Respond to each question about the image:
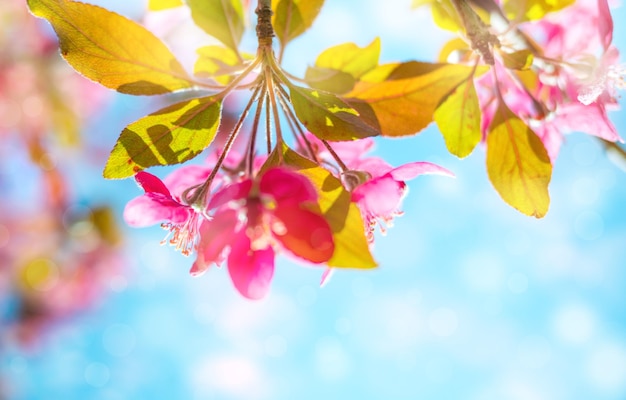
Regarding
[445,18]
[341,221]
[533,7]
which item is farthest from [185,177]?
[533,7]

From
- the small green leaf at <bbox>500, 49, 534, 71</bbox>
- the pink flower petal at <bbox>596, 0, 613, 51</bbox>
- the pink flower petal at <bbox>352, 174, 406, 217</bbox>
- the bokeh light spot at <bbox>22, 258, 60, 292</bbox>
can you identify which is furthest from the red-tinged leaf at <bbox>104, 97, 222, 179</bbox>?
the bokeh light spot at <bbox>22, 258, 60, 292</bbox>

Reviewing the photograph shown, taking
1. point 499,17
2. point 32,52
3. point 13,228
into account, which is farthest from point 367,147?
point 13,228

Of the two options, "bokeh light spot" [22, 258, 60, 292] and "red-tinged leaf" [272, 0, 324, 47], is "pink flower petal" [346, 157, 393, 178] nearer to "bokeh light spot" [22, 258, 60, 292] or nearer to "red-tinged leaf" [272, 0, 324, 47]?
"red-tinged leaf" [272, 0, 324, 47]

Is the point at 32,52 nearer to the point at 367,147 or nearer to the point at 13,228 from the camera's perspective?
the point at 13,228

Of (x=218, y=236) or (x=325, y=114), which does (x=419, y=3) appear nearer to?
(x=325, y=114)

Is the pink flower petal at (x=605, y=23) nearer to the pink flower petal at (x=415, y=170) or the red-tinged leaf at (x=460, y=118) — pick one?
the red-tinged leaf at (x=460, y=118)
